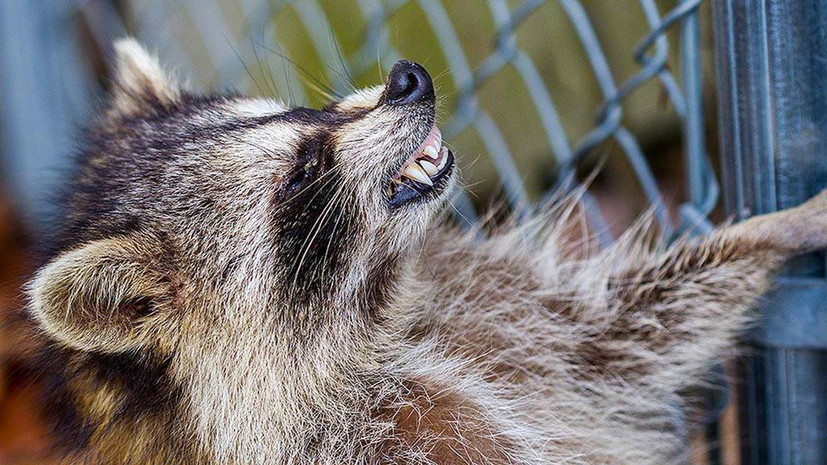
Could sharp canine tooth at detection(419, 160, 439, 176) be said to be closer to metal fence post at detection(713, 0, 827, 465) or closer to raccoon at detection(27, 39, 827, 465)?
raccoon at detection(27, 39, 827, 465)

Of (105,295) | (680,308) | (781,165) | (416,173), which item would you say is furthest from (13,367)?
(781,165)

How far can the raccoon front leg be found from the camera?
1.53 meters

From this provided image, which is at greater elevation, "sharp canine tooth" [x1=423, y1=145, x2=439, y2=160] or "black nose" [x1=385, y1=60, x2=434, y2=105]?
"black nose" [x1=385, y1=60, x2=434, y2=105]

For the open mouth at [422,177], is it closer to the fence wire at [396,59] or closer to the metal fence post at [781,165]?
the fence wire at [396,59]

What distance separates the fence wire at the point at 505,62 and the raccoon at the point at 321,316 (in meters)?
0.17

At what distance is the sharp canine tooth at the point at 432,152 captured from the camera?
1.50 m

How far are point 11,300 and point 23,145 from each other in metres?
2.34

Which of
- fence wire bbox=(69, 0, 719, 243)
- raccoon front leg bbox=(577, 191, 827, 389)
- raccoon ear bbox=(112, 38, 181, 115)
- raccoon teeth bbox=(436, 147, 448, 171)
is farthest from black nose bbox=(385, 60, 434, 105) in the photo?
raccoon ear bbox=(112, 38, 181, 115)

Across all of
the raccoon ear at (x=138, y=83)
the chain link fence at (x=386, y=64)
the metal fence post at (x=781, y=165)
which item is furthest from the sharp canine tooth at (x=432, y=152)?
the raccoon ear at (x=138, y=83)

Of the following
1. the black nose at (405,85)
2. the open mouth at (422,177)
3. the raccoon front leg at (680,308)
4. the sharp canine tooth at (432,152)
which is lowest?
the raccoon front leg at (680,308)

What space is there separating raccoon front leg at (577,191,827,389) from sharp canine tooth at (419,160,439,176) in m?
0.52

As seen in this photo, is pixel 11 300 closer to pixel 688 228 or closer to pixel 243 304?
pixel 243 304

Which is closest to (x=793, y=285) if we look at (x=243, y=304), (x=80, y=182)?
(x=243, y=304)

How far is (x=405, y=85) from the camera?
1.44 m
